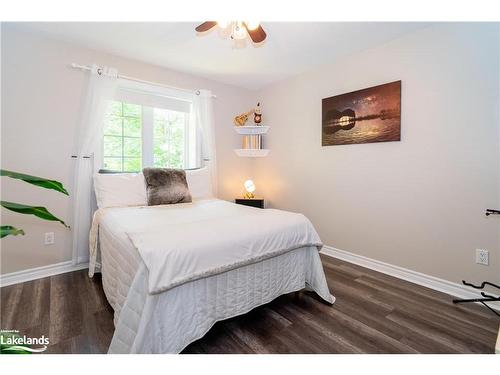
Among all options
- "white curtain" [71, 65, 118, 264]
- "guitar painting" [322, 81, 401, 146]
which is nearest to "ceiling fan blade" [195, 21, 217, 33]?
"white curtain" [71, 65, 118, 264]

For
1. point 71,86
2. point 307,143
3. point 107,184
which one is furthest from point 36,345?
point 307,143

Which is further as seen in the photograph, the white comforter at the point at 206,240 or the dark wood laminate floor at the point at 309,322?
the dark wood laminate floor at the point at 309,322

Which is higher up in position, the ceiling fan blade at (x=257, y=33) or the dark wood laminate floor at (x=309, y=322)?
the ceiling fan blade at (x=257, y=33)

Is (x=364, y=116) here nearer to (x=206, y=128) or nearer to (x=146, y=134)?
(x=206, y=128)

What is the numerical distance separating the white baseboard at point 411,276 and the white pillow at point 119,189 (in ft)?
7.60

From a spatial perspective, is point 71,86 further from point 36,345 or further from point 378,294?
point 378,294

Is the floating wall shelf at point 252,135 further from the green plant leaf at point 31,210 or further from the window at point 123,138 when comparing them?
the green plant leaf at point 31,210

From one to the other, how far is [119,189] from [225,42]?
1.83m

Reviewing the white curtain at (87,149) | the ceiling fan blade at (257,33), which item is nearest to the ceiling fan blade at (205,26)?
the ceiling fan blade at (257,33)

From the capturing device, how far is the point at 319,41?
2527 millimetres

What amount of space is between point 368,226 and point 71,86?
135 inches

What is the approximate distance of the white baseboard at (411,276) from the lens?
2141 millimetres

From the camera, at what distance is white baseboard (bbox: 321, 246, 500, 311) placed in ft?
7.02

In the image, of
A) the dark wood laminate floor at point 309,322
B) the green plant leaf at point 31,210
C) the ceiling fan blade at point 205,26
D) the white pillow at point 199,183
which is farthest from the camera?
the white pillow at point 199,183
